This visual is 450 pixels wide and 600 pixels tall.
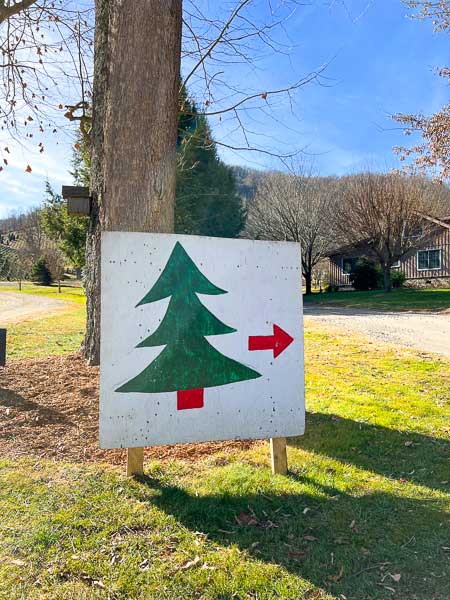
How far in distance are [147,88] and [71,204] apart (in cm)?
181

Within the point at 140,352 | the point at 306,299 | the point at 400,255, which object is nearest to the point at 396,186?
the point at 400,255

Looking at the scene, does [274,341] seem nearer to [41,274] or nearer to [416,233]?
[416,233]

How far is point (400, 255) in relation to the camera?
77.6 ft

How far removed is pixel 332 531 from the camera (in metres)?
2.33

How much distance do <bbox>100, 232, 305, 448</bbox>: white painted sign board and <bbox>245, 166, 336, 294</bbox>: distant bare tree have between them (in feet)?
79.2

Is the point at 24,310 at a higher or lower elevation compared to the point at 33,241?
lower

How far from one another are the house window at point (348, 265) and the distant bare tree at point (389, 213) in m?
8.58

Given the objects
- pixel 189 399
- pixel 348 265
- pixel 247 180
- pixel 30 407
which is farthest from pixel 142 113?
pixel 348 265

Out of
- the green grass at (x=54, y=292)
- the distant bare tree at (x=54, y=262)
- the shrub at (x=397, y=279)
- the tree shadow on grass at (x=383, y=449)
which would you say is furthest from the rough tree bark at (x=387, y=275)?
the distant bare tree at (x=54, y=262)

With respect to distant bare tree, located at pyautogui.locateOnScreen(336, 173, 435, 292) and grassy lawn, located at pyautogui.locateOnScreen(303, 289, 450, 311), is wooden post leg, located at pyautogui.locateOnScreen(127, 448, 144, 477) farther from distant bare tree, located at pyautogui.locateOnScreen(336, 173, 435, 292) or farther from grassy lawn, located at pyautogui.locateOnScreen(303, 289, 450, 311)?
distant bare tree, located at pyautogui.locateOnScreen(336, 173, 435, 292)

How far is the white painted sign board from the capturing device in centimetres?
262

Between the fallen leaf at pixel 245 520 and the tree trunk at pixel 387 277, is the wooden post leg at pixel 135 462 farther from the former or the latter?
the tree trunk at pixel 387 277

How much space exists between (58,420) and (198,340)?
1774 millimetres

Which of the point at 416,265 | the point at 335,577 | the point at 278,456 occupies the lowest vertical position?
the point at 335,577
